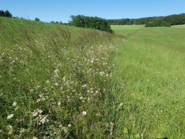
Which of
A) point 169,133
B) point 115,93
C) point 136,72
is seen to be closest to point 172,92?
point 136,72

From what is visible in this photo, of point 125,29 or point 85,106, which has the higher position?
point 85,106

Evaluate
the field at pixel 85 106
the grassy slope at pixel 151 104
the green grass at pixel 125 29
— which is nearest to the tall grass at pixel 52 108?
the field at pixel 85 106

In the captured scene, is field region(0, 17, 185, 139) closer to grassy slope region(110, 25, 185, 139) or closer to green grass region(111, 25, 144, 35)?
grassy slope region(110, 25, 185, 139)

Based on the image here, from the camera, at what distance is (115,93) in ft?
8.18

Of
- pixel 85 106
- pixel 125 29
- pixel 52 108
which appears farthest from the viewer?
pixel 125 29

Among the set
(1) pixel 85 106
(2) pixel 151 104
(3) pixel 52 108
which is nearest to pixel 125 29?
(2) pixel 151 104

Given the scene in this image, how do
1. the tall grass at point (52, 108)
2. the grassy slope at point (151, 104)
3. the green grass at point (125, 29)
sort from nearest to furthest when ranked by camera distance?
the tall grass at point (52, 108) → the grassy slope at point (151, 104) → the green grass at point (125, 29)

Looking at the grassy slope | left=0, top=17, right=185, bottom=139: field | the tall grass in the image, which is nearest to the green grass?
the grassy slope

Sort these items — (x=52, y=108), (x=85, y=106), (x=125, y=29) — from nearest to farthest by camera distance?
1. (x=52, y=108)
2. (x=85, y=106)
3. (x=125, y=29)

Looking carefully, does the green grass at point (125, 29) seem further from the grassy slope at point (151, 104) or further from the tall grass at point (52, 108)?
the tall grass at point (52, 108)

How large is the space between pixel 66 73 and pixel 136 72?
2745mm

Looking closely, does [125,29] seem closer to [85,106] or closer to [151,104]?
[151,104]

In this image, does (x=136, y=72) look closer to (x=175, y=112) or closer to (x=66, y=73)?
(x=175, y=112)

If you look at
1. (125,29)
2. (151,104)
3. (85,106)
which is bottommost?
(151,104)
